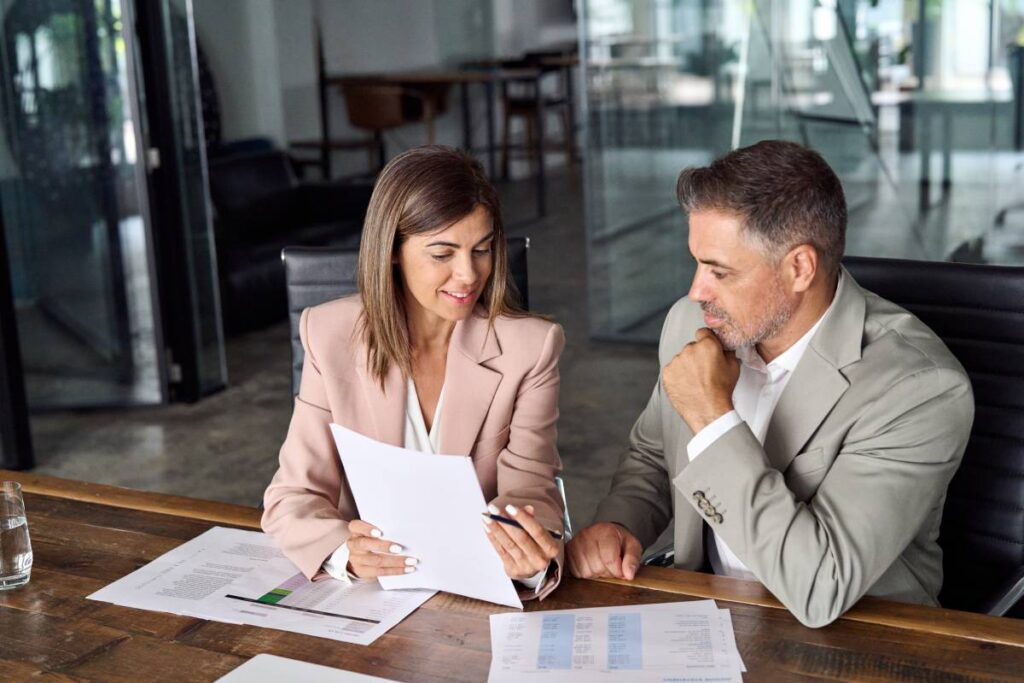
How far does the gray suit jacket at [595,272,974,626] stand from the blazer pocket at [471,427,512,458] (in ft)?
1.06

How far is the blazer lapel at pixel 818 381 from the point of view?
1.64 metres

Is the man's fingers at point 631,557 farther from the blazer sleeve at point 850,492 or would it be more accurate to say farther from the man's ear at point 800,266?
the man's ear at point 800,266

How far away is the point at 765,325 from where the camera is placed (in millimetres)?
1667

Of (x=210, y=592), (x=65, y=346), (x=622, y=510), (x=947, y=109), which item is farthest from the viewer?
(x=65, y=346)

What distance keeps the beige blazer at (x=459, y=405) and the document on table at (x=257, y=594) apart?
0.46 ft

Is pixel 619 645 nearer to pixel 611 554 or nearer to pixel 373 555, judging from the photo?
pixel 611 554

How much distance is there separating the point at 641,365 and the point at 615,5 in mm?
1544

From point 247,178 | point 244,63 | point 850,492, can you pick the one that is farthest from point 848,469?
point 244,63

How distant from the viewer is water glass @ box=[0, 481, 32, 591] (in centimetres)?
161

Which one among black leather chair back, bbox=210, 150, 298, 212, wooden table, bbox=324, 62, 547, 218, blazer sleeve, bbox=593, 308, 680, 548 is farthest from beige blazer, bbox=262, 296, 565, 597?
wooden table, bbox=324, 62, 547, 218

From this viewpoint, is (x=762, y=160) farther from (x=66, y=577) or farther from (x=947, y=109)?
(x=947, y=109)

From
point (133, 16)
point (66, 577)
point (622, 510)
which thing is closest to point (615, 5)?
point (133, 16)

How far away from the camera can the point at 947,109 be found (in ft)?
14.5

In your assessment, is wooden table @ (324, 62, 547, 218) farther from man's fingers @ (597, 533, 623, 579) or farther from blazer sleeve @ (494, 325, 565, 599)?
man's fingers @ (597, 533, 623, 579)
